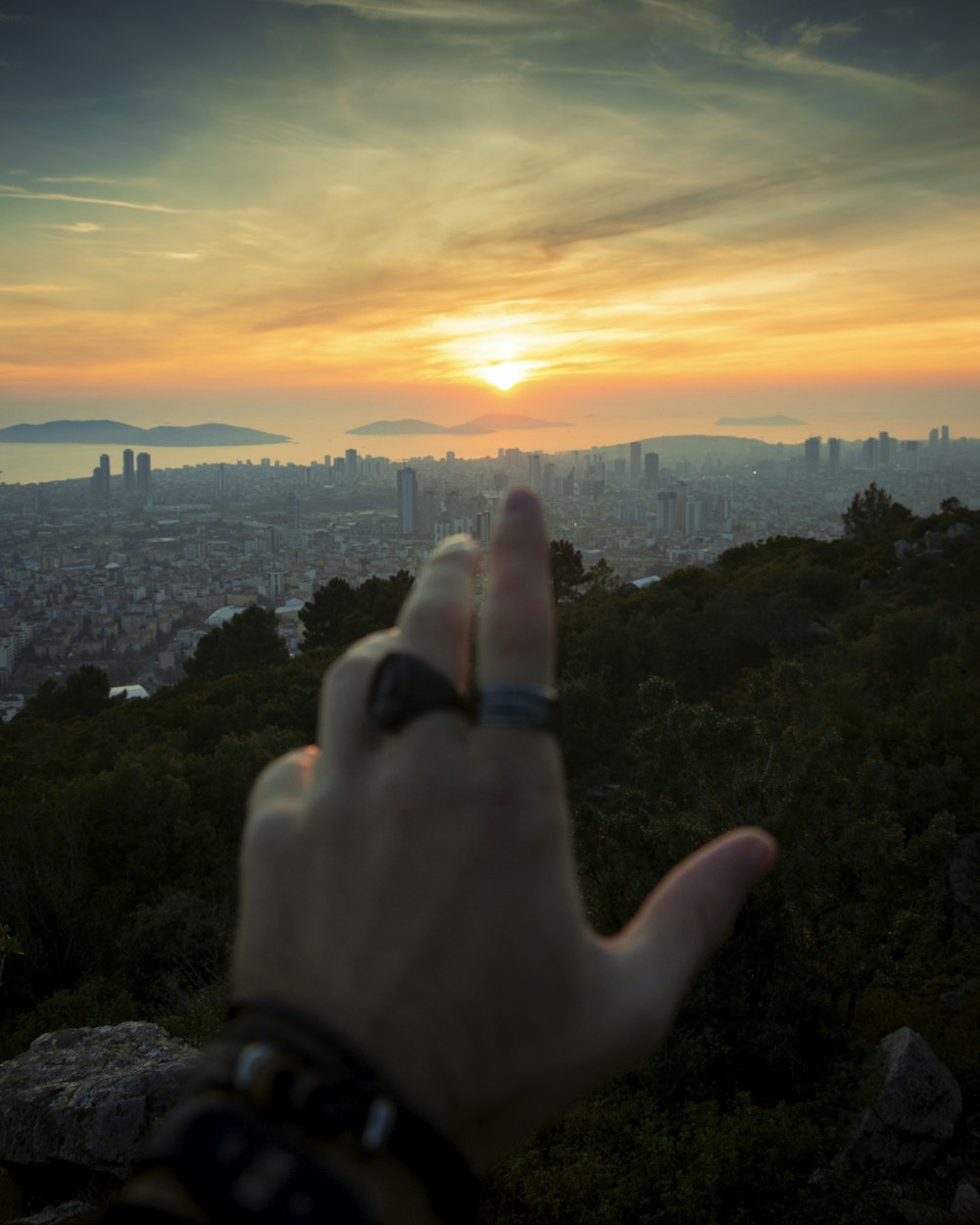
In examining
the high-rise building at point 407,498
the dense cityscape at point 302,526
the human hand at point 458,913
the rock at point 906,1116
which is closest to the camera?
the human hand at point 458,913

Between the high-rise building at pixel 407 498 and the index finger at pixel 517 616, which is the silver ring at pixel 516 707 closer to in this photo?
the index finger at pixel 517 616

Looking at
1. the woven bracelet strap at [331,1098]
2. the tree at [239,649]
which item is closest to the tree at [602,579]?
the tree at [239,649]

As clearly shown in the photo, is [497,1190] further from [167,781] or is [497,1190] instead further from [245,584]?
[245,584]

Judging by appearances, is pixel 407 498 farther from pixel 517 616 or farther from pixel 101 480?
pixel 101 480

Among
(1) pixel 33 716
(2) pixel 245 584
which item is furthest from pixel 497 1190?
(2) pixel 245 584

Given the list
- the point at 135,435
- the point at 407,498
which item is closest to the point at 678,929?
the point at 407,498

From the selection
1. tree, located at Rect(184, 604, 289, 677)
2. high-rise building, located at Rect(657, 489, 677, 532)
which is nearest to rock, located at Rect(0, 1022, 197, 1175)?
tree, located at Rect(184, 604, 289, 677)
